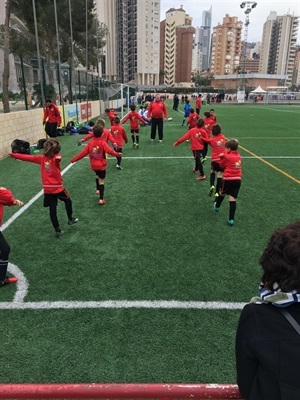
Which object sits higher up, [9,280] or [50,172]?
[50,172]

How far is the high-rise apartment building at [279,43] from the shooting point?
159413 mm

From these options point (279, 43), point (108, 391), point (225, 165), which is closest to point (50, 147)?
point (225, 165)

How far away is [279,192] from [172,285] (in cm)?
514

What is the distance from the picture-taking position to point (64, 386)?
1.49m

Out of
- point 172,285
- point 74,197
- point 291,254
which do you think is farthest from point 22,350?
point 74,197

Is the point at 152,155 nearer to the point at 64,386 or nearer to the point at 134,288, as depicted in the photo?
the point at 134,288

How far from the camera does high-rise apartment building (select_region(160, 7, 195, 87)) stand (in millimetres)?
153125

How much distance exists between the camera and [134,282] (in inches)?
176

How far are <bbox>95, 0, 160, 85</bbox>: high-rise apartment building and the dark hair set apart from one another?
12373cm

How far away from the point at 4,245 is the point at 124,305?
5.39 ft

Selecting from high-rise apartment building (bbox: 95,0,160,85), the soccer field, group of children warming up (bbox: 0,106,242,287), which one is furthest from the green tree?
high-rise apartment building (bbox: 95,0,160,85)

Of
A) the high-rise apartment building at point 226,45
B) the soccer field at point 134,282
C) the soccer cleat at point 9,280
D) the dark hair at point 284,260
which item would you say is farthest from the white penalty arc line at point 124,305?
the high-rise apartment building at point 226,45

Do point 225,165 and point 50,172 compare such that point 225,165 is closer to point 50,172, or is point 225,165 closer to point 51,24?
point 50,172

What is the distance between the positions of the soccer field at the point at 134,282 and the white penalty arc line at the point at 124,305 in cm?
1
